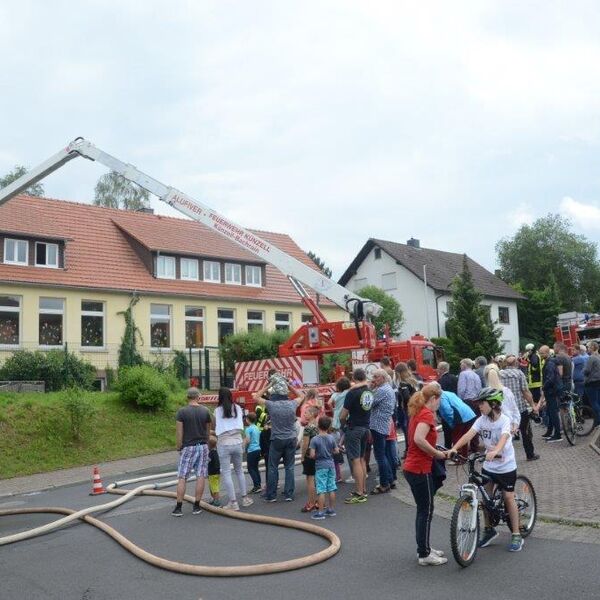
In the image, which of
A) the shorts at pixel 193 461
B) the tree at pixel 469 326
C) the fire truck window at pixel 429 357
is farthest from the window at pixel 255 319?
the shorts at pixel 193 461

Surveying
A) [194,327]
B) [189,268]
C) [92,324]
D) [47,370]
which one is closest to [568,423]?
[47,370]

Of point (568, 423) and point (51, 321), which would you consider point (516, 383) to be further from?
point (51, 321)

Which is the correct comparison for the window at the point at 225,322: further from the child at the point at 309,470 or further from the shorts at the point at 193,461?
the child at the point at 309,470

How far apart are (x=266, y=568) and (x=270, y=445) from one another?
13.8ft

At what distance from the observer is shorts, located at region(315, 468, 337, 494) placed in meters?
9.97

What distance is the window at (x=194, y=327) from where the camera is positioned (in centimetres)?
3309

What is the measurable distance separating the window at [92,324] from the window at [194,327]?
400 cm

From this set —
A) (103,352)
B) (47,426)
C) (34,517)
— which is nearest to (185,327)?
(103,352)

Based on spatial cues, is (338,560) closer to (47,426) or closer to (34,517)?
(34,517)

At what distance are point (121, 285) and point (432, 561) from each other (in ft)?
83.9

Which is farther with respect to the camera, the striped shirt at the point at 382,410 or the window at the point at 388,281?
the window at the point at 388,281

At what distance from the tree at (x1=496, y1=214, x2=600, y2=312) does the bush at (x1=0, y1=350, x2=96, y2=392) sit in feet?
186

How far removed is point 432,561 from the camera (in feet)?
24.1

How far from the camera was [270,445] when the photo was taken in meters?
11.5
